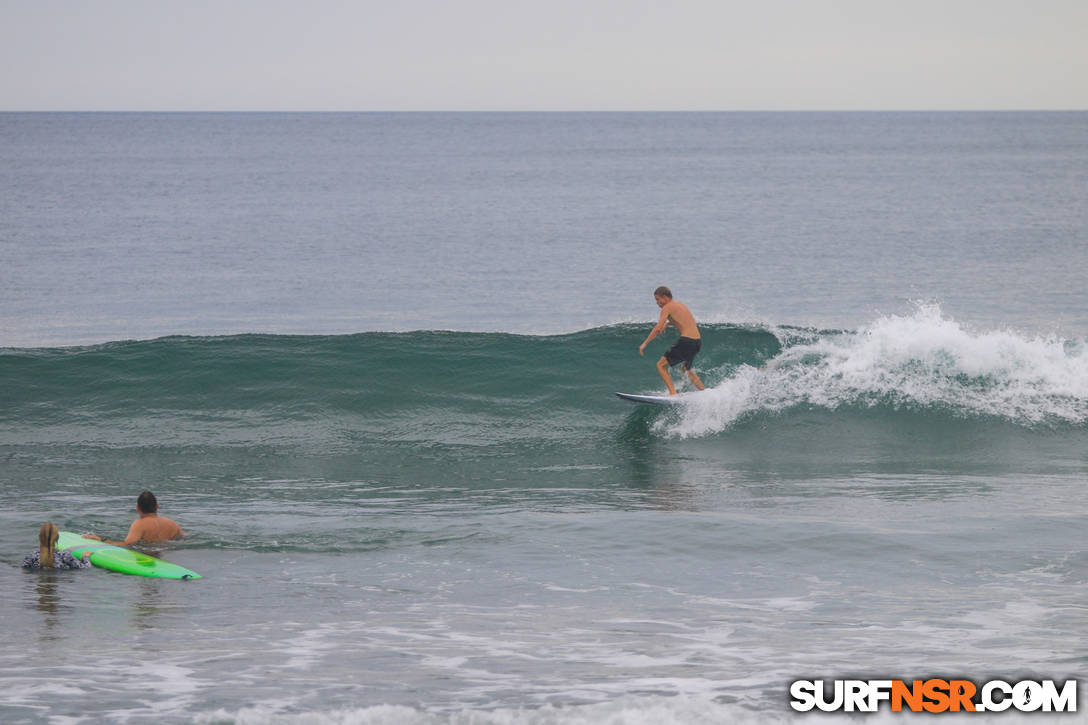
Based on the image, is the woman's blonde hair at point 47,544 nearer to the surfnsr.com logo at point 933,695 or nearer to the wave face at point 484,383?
the wave face at point 484,383

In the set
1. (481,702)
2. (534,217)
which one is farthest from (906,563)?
(534,217)

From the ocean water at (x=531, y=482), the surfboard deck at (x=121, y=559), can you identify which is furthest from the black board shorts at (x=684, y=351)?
the surfboard deck at (x=121, y=559)

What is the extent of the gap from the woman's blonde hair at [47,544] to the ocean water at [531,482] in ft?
0.54

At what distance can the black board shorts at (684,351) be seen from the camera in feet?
48.2

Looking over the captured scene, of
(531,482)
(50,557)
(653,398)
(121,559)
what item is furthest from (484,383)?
(50,557)

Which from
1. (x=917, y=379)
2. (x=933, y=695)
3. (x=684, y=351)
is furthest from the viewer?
(x=917, y=379)

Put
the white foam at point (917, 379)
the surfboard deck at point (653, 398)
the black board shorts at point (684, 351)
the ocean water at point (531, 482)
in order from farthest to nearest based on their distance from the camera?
the white foam at point (917, 379) < the surfboard deck at point (653, 398) < the black board shorts at point (684, 351) < the ocean water at point (531, 482)

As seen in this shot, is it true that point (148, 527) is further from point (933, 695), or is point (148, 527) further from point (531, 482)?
point (933, 695)

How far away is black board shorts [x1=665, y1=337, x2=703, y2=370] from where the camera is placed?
1468 cm

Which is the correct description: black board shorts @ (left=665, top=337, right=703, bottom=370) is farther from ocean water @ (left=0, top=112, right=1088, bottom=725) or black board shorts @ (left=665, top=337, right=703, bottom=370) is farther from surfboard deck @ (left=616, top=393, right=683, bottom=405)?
ocean water @ (left=0, top=112, right=1088, bottom=725)

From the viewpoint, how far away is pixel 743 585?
928cm

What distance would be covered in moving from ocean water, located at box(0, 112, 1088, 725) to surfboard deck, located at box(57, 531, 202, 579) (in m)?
0.19

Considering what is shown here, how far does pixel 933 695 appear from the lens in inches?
264

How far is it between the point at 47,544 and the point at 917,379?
12.5 meters
